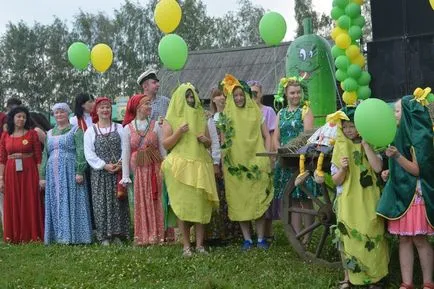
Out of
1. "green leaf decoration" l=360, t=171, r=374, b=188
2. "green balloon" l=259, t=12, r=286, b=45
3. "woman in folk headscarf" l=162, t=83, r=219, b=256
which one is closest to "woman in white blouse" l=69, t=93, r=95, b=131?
"woman in folk headscarf" l=162, t=83, r=219, b=256

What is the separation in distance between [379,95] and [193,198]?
15.6 feet

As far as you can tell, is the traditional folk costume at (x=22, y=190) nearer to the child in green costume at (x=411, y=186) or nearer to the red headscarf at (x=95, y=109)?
the red headscarf at (x=95, y=109)

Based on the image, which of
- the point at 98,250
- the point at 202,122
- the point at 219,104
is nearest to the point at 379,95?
the point at 219,104

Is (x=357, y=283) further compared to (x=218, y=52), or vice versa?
(x=218, y=52)

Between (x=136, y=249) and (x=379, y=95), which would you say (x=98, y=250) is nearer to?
(x=136, y=249)

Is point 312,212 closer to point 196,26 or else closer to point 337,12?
point 337,12

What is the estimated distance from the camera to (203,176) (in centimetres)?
614

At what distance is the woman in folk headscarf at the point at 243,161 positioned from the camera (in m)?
6.43

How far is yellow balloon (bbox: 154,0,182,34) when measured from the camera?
23.5 ft

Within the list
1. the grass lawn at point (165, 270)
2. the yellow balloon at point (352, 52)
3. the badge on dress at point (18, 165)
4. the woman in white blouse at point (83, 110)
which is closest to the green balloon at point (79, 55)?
the woman in white blouse at point (83, 110)

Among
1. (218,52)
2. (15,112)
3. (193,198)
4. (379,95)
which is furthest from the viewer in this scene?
(218,52)

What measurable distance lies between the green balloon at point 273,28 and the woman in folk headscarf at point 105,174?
2.20m

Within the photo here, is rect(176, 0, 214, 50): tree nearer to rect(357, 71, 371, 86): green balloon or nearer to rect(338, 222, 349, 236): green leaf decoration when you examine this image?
rect(357, 71, 371, 86): green balloon

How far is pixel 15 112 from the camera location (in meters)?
7.82
